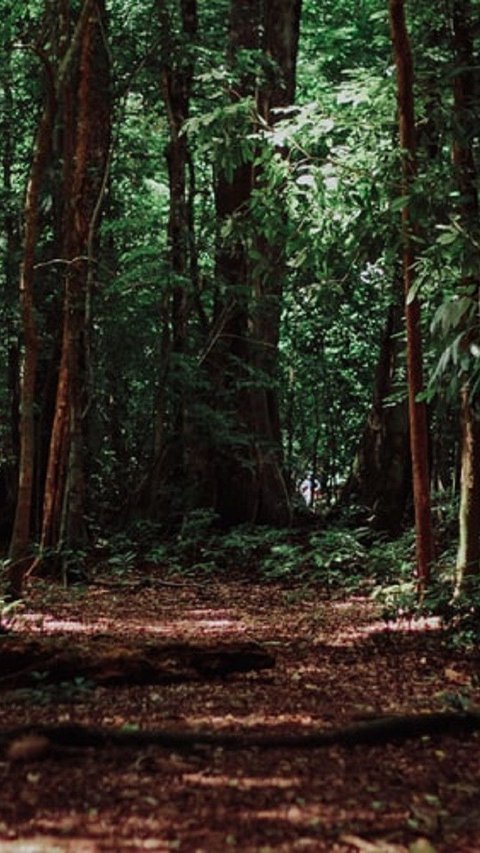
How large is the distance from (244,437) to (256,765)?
32.9 ft


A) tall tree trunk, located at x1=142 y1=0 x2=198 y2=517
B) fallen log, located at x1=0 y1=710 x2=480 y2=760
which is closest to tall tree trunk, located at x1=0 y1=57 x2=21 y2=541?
tall tree trunk, located at x1=142 y1=0 x2=198 y2=517

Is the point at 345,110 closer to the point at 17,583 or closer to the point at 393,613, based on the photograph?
the point at 393,613

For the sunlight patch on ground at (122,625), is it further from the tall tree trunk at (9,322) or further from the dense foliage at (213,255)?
the tall tree trunk at (9,322)

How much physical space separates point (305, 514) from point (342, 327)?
4.11 meters

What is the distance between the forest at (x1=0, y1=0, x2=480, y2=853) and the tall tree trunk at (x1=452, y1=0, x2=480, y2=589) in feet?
0.11

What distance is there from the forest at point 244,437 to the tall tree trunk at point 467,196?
33 millimetres

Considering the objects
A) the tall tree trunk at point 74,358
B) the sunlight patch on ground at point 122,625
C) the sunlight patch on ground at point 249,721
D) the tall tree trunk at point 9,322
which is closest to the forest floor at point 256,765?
the sunlight patch on ground at point 249,721

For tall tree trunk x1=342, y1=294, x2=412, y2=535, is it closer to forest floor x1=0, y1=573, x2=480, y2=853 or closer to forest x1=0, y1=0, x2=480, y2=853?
Answer: forest x1=0, y1=0, x2=480, y2=853

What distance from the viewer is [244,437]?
14.0m

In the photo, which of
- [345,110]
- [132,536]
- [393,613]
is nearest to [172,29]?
[345,110]

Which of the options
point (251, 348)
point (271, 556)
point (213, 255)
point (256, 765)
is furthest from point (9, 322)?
point (256, 765)

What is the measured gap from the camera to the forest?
4.11 m

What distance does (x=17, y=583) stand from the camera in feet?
30.1

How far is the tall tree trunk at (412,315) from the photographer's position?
25.3 feet
